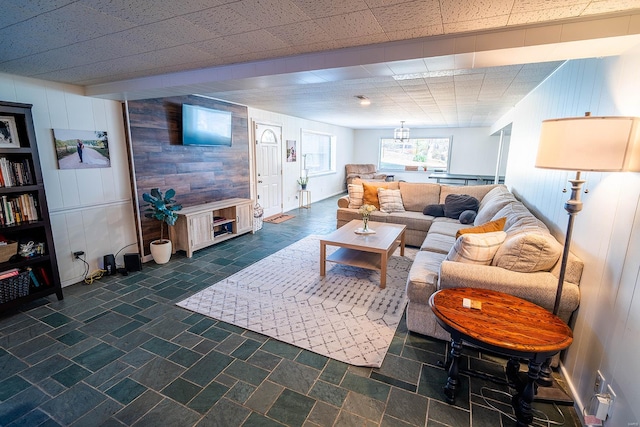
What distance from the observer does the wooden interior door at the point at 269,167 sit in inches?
237

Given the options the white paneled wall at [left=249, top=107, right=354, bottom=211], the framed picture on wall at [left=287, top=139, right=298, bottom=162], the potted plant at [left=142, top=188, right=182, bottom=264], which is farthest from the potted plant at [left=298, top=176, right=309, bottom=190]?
the potted plant at [left=142, top=188, right=182, bottom=264]

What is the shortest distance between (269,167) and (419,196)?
3.13 metres

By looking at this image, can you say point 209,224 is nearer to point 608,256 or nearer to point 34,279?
point 34,279

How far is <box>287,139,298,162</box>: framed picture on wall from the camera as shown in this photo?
22.9 feet

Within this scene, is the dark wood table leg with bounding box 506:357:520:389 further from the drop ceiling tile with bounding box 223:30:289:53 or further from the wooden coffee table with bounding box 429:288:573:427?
the drop ceiling tile with bounding box 223:30:289:53

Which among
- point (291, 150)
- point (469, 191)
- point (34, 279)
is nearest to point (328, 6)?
Answer: point (34, 279)

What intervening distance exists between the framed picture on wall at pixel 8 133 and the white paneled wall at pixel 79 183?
0.31 meters

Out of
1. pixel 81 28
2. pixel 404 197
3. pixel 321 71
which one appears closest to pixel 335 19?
pixel 321 71

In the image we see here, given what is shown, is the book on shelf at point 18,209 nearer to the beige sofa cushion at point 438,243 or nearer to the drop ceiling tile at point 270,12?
the drop ceiling tile at point 270,12

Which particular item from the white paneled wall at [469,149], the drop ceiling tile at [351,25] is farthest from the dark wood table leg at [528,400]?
the white paneled wall at [469,149]

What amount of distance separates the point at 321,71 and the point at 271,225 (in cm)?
404

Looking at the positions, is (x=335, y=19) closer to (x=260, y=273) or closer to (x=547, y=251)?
(x=547, y=251)

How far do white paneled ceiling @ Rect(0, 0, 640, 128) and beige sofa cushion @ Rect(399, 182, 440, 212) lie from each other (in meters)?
2.40

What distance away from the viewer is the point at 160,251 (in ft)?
12.6
